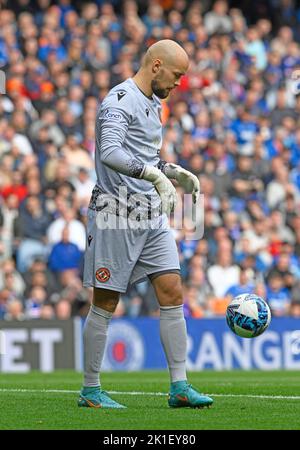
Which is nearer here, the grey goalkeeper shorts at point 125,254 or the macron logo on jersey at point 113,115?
the macron logo on jersey at point 113,115

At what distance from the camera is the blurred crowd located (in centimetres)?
1811

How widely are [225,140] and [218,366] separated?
5.43 m

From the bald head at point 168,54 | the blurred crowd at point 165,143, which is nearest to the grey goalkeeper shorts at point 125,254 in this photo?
the bald head at point 168,54

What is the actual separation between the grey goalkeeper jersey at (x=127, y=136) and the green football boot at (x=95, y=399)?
1.34 m

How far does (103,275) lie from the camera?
816 centimetres

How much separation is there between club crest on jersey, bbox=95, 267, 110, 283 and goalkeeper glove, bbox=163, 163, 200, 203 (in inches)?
31.9

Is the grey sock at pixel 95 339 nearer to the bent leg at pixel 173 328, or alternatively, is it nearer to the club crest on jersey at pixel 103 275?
the club crest on jersey at pixel 103 275

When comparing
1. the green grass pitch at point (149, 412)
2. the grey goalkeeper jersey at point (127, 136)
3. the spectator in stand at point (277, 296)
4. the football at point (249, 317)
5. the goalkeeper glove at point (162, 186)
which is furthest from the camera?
the spectator in stand at point (277, 296)

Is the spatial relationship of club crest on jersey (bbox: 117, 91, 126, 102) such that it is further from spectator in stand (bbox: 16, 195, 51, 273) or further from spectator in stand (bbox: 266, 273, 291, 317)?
spectator in stand (bbox: 266, 273, 291, 317)

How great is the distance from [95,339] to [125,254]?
2.07ft

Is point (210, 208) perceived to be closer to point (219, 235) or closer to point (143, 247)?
point (219, 235)

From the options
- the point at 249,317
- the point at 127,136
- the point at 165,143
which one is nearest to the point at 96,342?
the point at 249,317

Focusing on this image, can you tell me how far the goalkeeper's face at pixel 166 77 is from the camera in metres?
8.18

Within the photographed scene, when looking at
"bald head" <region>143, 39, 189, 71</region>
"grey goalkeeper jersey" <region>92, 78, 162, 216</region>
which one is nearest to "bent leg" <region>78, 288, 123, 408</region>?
"grey goalkeeper jersey" <region>92, 78, 162, 216</region>
